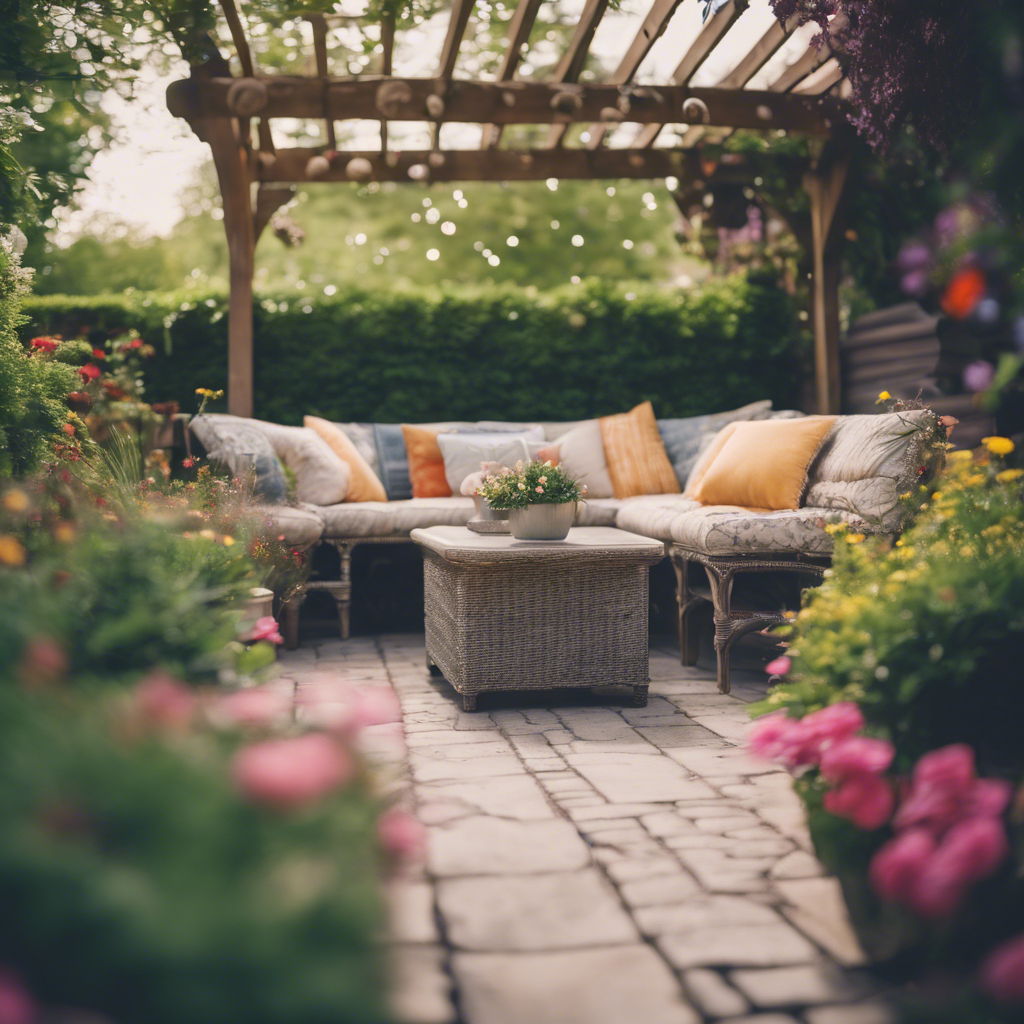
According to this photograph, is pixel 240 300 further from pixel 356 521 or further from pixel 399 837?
pixel 399 837

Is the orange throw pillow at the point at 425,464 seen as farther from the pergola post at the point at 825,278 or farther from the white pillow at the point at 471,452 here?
the pergola post at the point at 825,278

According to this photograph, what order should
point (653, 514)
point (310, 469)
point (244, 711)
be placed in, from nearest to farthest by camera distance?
point (244, 711)
point (653, 514)
point (310, 469)

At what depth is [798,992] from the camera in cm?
140

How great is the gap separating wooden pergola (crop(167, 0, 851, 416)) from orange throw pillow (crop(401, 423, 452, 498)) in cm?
101

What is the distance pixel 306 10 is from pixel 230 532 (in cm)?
247

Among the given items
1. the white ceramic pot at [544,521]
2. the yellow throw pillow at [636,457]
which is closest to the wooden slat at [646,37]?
the yellow throw pillow at [636,457]

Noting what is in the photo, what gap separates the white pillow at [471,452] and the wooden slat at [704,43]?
6.96 feet

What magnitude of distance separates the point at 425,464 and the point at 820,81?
3056mm

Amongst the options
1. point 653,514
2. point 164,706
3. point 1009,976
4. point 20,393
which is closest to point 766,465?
point 653,514

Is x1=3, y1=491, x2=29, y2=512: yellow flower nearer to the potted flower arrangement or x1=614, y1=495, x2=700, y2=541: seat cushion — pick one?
the potted flower arrangement

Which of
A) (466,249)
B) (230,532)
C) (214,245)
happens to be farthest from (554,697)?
(214,245)

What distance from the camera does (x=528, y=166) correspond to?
19.6ft

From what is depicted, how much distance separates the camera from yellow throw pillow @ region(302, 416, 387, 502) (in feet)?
16.5

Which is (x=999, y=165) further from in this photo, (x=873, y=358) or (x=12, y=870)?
(x=873, y=358)
